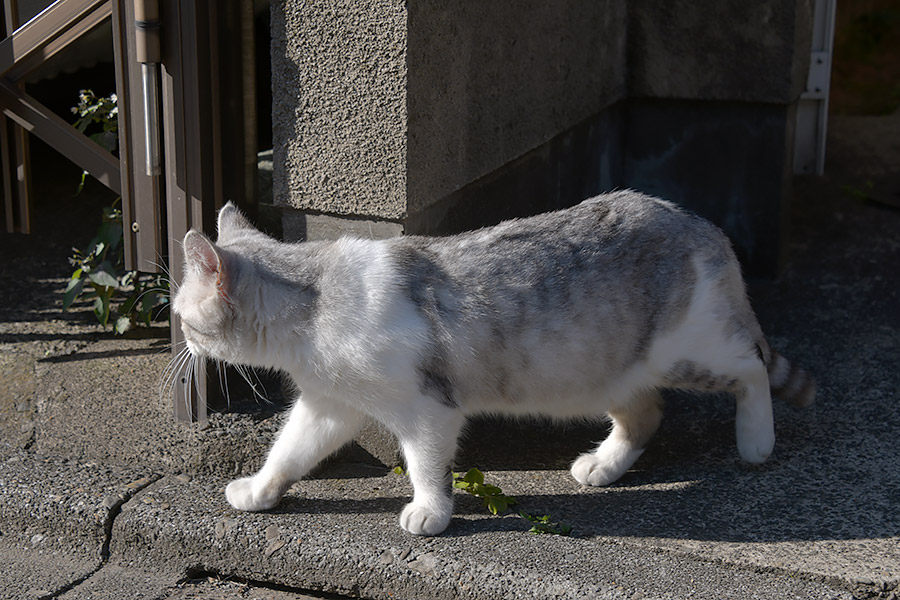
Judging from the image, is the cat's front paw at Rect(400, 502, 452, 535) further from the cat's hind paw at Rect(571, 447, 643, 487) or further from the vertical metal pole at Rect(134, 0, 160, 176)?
the vertical metal pole at Rect(134, 0, 160, 176)

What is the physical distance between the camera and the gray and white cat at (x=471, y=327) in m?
2.79

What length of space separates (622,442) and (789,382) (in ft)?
2.12

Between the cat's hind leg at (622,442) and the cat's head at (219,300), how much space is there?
1.16m

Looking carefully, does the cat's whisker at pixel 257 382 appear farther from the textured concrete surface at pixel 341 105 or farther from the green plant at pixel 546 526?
the green plant at pixel 546 526

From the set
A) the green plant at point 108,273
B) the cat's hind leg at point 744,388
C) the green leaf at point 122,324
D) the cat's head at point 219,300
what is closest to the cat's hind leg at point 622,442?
the cat's hind leg at point 744,388

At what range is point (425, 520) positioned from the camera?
2855 millimetres

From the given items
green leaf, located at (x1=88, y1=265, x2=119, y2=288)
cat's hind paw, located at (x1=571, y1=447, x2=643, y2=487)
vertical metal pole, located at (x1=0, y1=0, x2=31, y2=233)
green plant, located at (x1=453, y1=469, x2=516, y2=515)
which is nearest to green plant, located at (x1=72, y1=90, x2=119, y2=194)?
vertical metal pole, located at (x1=0, y1=0, x2=31, y2=233)

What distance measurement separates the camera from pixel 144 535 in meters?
3.00

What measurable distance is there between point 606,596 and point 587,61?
2.64 m

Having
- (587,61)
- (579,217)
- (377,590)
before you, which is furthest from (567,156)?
(377,590)

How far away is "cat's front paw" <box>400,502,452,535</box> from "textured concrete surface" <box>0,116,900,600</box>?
0.03 m

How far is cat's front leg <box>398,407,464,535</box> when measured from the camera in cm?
284

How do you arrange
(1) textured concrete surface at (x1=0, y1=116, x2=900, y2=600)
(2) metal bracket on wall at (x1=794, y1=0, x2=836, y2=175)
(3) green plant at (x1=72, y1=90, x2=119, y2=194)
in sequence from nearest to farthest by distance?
(1) textured concrete surface at (x1=0, y1=116, x2=900, y2=600) < (3) green plant at (x1=72, y1=90, x2=119, y2=194) < (2) metal bracket on wall at (x1=794, y1=0, x2=836, y2=175)

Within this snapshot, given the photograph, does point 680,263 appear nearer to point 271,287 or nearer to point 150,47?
point 271,287
